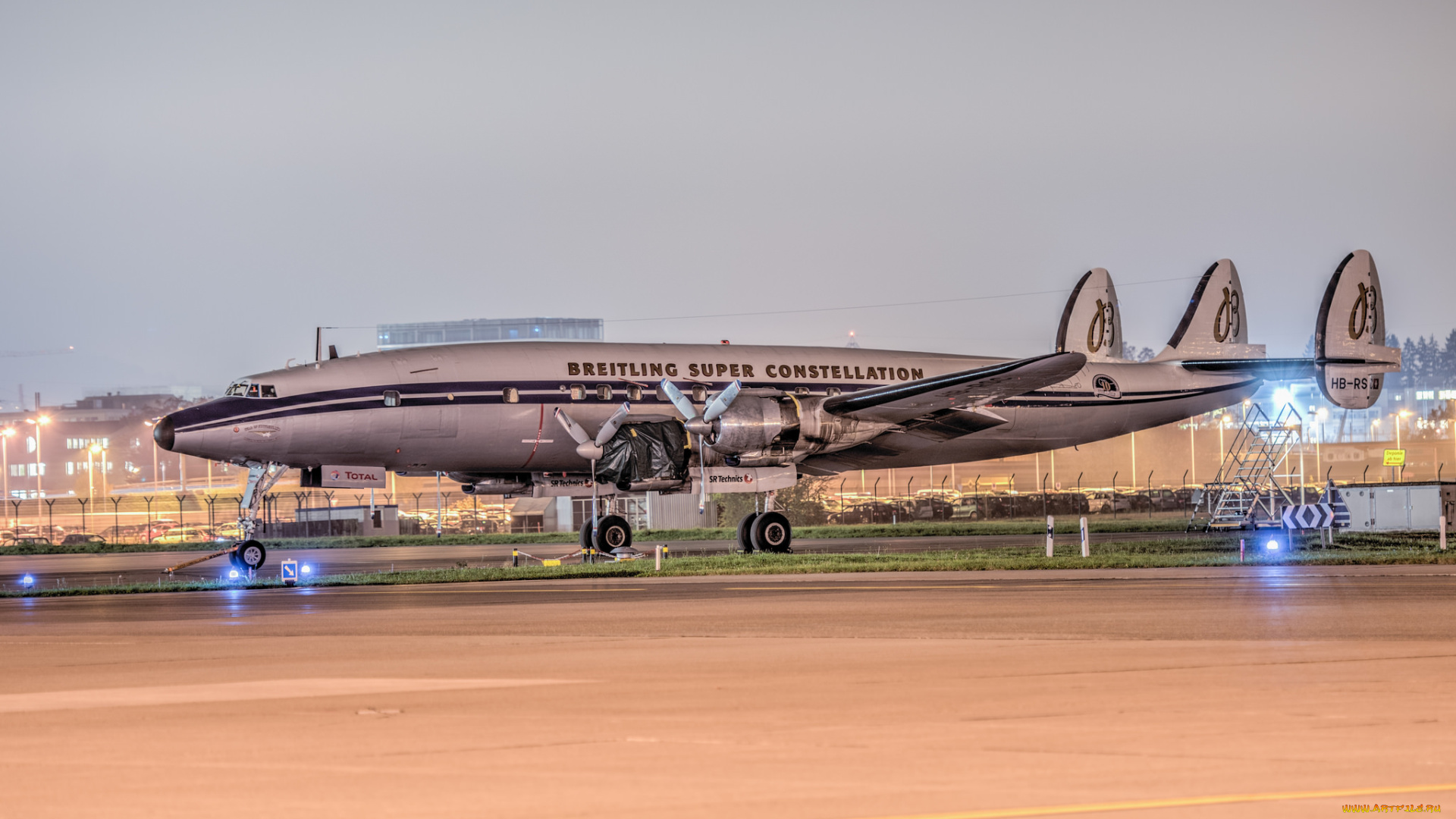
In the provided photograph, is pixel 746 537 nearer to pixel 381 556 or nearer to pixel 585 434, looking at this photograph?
pixel 585 434

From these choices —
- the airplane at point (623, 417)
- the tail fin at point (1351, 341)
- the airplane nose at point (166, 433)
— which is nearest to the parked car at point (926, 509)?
the tail fin at point (1351, 341)

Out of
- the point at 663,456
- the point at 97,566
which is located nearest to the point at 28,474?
the point at 97,566

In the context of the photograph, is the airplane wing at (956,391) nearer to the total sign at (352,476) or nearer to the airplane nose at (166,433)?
the total sign at (352,476)

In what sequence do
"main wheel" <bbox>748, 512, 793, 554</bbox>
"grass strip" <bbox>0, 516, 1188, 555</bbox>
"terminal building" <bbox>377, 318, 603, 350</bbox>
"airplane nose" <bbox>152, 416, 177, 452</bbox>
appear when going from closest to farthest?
"airplane nose" <bbox>152, 416, 177, 452</bbox>, "main wheel" <bbox>748, 512, 793, 554</bbox>, "grass strip" <bbox>0, 516, 1188, 555</bbox>, "terminal building" <bbox>377, 318, 603, 350</bbox>

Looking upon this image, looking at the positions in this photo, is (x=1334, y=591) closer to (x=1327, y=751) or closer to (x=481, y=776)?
(x=1327, y=751)

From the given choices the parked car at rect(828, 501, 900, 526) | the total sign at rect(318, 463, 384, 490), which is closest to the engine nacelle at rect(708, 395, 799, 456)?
the total sign at rect(318, 463, 384, 490)

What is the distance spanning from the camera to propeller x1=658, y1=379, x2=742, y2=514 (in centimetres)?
2364

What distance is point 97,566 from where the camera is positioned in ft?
94.5

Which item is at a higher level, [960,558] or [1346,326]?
[1346,326]

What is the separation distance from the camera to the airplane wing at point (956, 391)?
22.8 m

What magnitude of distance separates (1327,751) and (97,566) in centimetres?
2882

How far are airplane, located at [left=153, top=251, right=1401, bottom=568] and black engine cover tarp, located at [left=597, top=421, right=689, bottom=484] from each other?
3cm

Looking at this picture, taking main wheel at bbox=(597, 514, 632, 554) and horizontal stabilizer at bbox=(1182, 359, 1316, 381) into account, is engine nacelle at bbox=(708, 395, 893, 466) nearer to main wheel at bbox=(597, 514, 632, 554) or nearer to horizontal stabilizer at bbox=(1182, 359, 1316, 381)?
main wheel at bbox=(597, 514, 632, 554)

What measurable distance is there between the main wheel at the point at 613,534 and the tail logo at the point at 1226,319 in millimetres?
17473
